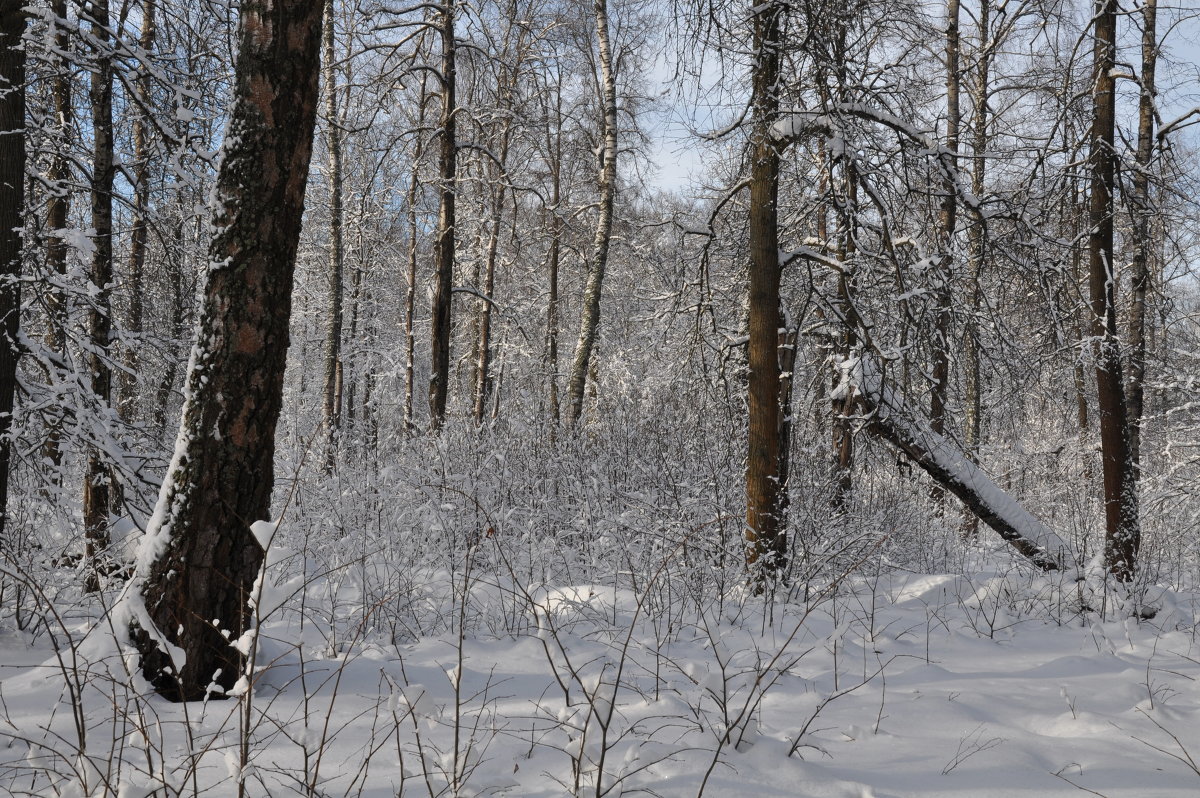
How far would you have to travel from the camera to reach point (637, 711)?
271 centimetres

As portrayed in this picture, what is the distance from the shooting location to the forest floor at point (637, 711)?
2061mm

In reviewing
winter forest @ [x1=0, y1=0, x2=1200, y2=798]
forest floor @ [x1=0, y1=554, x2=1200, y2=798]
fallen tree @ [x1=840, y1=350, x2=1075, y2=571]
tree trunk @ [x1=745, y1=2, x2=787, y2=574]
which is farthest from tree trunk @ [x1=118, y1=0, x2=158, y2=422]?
fallen tree @ [x1=840, y1=350, x2=1075, y2=571]

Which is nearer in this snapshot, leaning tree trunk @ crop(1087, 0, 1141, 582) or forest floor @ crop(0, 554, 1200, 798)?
forest floor @ crop(0, 554, 1200, 798)

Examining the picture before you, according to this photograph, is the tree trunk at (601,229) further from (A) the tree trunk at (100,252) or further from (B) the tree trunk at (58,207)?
(B) the tree trunk at (58,207)

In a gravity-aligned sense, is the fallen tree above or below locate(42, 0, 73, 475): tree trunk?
below

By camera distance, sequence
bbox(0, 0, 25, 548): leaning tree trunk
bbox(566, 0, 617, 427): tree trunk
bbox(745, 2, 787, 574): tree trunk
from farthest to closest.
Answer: bbox(566, 0, 617, 427): tree trunk, bbox(745, 2, 787, 574): tree trunk, bbox(0, 0, 25, 548): leaning tree trunk

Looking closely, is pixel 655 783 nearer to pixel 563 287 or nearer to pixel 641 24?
pixel 641 24

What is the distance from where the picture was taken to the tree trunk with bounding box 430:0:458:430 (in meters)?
9.34

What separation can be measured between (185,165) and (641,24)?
27.7 ft

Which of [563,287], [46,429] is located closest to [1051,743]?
[46,429]

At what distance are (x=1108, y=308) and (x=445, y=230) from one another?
313 inches

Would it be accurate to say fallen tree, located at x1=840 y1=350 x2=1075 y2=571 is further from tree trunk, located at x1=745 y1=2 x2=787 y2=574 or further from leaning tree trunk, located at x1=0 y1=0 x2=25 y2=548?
leaning tree trunk, located at x1=0 y1=0 x2=25 y2=548

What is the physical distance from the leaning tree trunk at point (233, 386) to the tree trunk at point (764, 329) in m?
3.18

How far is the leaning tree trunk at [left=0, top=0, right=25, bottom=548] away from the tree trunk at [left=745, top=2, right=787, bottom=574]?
4485 mm
